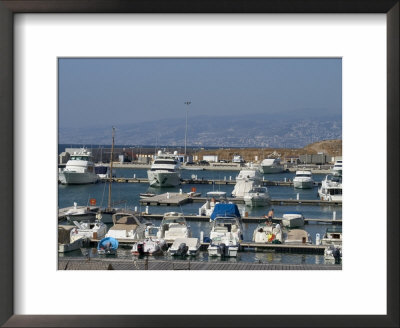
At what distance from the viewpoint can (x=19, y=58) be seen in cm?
339

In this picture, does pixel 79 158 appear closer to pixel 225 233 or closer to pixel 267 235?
pixel 267 235

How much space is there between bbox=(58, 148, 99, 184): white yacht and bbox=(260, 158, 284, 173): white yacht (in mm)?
9303

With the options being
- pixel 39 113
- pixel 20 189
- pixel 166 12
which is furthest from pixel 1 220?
pixel 166 12

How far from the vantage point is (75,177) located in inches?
1150

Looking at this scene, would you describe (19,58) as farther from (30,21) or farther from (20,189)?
(20,189)

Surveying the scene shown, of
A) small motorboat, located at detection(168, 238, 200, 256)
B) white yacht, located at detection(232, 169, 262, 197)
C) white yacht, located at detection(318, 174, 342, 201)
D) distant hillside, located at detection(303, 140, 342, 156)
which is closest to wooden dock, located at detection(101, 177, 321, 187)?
white yacht, located at detection(232, 169, 262, 197)

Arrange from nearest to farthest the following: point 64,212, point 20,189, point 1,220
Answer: point 1,220, point 20,189, point 64,212

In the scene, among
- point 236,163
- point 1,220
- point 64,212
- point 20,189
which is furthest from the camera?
point 236,163

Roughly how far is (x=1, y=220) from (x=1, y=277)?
0.29 m

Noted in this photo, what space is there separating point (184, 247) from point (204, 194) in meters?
13.5

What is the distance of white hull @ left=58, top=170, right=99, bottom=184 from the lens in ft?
95.1

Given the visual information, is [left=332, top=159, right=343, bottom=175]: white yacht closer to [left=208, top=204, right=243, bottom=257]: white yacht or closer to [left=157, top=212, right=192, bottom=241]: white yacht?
[left=208, top=204, right=243, bottom=257]: white yacht

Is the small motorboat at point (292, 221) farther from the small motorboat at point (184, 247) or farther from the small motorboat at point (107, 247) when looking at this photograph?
the small motorboat at point (107, 247)

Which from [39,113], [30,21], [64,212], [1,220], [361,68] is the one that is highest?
[30,21]
